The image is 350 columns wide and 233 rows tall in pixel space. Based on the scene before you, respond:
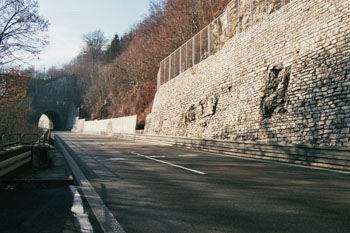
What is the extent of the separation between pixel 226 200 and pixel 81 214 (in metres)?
2.42

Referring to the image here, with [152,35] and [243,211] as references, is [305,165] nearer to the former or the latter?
[243,211]

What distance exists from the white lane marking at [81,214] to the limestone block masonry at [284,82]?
28.2 feet

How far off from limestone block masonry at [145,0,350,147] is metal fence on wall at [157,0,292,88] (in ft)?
3.12

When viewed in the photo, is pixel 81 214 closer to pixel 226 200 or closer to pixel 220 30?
pixel 226 200

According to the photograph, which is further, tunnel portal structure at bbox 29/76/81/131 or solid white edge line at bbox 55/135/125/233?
tunnel portal structure at bbox 29/76/81/131

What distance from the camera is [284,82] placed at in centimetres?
1356

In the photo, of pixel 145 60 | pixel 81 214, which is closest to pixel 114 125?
pixel 145 60

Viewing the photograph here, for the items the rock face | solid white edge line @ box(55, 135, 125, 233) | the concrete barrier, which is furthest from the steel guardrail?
the concrete barrier

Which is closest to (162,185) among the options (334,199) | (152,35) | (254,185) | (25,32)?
(254,185)

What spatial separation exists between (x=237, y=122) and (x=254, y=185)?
34.6 ft

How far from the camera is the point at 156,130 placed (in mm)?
30094

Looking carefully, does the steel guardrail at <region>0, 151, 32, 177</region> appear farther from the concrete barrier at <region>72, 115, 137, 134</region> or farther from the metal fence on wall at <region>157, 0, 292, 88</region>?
the concrete barrier at <region>72, 115, 137, 134</region>

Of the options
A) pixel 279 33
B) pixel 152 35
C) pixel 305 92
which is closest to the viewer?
pixel 305 92

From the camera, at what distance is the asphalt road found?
12.0 feet
